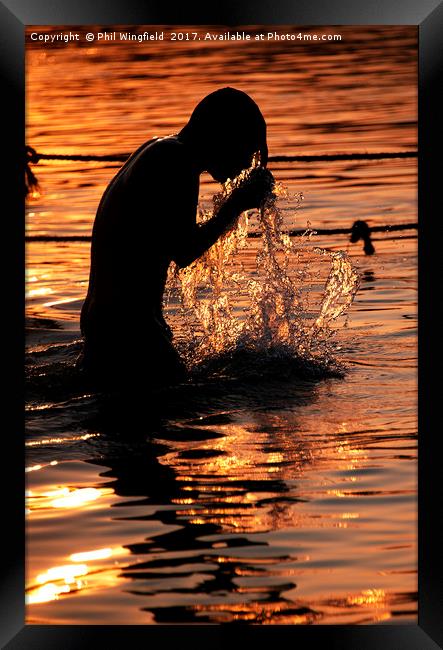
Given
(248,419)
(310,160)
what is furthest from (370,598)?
(310,160)

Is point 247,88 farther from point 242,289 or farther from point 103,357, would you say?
point 103,357

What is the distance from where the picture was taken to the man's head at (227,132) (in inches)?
292

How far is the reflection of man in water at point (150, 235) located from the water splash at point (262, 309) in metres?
0.20

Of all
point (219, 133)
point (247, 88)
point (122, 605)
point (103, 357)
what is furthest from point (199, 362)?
point (247, 88)

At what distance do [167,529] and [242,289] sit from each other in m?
4.08

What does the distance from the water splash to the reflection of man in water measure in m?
0.20

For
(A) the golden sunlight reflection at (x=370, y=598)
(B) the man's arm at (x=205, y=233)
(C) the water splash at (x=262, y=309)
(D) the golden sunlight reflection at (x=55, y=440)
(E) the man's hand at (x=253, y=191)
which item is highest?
(E) the man's hand at (x=253, y=191)

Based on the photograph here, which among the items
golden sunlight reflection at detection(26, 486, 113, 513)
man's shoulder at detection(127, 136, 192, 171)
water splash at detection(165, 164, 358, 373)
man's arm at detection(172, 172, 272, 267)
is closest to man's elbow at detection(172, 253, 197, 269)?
man's arm at detection(172, 172, 272, 267)

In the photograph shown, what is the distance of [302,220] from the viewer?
36.7ft

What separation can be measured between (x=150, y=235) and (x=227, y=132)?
25.3 inches
